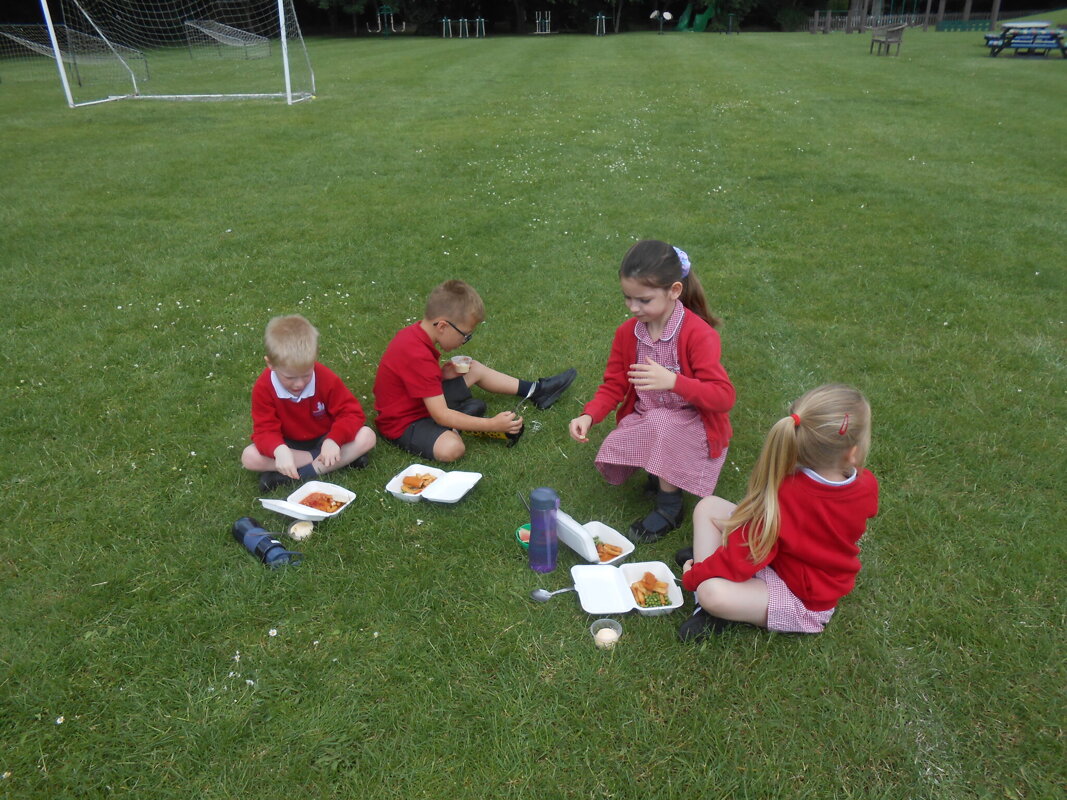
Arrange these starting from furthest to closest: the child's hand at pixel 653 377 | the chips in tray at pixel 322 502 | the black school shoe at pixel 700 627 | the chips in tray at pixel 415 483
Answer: the chips in tray at pixel 415 483, the chips in tray at pixel 322 502, the child's hand at pixel 653 377, the black school shoe at pixel 700 627

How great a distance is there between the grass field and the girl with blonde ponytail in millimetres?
160

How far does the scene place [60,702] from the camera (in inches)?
96.4

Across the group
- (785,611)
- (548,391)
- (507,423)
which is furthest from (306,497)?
(785,611)

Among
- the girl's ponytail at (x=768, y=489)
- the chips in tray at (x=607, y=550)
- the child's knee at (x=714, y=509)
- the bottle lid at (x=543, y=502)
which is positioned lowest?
the chips in tray at (x=607, y=550)

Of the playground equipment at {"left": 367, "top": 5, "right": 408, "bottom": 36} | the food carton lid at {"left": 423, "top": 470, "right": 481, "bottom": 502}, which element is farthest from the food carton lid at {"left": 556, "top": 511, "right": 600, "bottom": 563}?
the playground equipment at {"left": 367, "top": 5, "right": 408, "bottom": 36}

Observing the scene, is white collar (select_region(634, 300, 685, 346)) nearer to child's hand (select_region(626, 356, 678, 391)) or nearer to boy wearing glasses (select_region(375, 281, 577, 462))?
child's hand (select_region(626, 356, 678, 391))

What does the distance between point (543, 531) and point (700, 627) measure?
689 mm

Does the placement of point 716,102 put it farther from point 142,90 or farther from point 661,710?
point 661,710

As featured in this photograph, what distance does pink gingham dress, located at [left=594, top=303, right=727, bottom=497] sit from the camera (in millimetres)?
3168

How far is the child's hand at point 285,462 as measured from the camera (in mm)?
3316

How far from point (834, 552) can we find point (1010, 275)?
15.5ft

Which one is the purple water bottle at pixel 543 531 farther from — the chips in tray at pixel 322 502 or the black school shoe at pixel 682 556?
the chips in tray at pixel 322 502

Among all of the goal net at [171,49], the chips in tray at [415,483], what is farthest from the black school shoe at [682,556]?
the goal net at [171,49]

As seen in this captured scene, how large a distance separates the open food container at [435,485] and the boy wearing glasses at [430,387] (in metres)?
0.18
